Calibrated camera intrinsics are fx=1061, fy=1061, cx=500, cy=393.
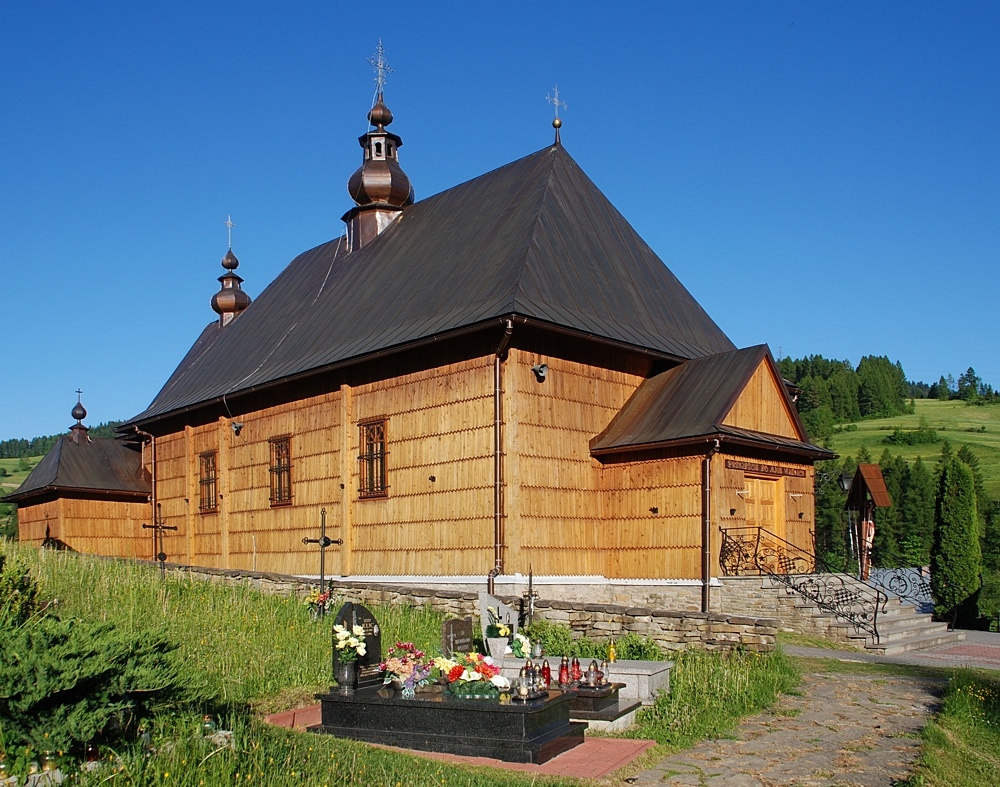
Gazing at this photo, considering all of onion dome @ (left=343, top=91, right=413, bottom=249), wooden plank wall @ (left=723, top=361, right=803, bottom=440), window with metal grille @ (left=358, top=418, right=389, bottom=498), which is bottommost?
window with metal grille @ (left=358, top=418, right=389, bottom=498)

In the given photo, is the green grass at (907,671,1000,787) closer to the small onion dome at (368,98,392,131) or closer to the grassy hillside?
the small onion dome at (368,98,392,131)

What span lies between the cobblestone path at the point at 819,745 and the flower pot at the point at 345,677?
301cm

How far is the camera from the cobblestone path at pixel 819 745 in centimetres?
820

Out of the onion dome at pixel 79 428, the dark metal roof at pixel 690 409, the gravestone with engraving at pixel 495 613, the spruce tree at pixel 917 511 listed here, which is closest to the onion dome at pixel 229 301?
the onion dome at pixel 79 428

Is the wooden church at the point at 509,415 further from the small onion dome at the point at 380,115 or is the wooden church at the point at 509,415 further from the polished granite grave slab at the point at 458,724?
the polished granite grave slab at the point at 458,724

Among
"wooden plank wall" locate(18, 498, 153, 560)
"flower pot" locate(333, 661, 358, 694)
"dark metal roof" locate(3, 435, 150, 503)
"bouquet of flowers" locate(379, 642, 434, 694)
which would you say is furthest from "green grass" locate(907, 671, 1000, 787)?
"dark metal roof" locate(3, 435, 150, 503)

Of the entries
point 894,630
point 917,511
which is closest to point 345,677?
point 894,630

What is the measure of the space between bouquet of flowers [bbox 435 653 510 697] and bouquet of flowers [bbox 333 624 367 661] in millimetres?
784

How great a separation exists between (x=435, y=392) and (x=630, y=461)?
139 inches

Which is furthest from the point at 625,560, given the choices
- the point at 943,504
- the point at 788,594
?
the point at 943,504

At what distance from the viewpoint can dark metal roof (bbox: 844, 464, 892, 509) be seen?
68.6 ft

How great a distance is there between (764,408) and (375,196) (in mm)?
11560

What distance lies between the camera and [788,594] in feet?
54.6

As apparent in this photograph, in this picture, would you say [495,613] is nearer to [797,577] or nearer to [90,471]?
[797,577]
